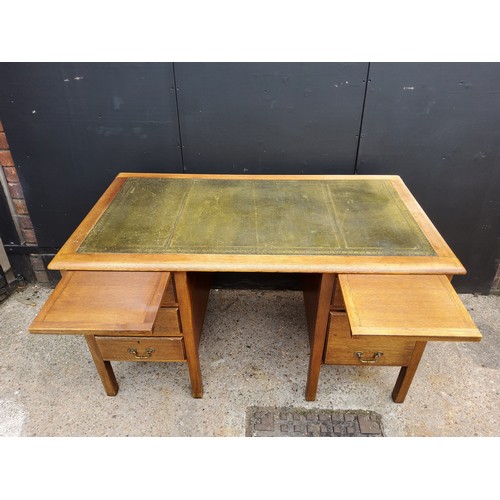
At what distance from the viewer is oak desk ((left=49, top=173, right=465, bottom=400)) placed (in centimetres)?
174

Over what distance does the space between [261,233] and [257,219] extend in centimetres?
13

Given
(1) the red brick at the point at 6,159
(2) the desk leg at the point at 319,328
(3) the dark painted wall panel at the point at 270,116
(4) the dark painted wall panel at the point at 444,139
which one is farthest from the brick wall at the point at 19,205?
(4) the dark painted wall panel at the point at 444,139

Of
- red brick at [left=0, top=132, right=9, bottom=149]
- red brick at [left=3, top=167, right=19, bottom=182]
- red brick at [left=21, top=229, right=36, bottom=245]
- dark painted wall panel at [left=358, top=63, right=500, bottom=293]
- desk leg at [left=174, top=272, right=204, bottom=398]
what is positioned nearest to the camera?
desk leg at [left=174, top=272, right=204, bottom=398]

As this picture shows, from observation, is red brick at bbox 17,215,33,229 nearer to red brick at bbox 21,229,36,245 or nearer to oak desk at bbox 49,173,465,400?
red brick at bbox 21,229,36,245

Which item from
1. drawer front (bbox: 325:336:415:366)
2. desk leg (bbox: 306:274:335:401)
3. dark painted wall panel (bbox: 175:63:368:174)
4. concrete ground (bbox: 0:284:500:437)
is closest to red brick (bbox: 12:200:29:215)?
concrete ground (bbox: 0:284:500:437)

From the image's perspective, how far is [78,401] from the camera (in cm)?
230

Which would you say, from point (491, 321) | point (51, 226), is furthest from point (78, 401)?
point (491, 321)

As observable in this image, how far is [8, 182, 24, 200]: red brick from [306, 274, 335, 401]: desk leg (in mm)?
2197

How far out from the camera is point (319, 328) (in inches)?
77.8

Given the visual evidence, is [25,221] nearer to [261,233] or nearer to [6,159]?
[6,159]

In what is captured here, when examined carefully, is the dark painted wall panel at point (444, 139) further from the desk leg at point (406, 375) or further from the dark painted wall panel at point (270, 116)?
the desk leg at point (406, 375)

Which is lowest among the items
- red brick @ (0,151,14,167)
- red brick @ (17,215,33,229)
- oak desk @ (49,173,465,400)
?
red brick @ (17,215,33,229)

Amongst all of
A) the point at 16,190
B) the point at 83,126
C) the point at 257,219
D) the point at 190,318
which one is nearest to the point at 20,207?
the point at 16,190

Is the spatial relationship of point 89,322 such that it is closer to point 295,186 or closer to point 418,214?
point 295,186
